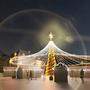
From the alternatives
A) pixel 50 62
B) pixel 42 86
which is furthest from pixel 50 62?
pixel 42 86

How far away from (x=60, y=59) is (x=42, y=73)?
393 cm

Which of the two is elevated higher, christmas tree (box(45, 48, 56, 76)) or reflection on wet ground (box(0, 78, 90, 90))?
christmas tree (box(45, 48, 56, 76))

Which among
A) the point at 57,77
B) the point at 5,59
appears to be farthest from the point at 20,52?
the point at 57,77

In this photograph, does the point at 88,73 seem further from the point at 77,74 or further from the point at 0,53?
the point at 0,53

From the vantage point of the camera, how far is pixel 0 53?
98125 mm

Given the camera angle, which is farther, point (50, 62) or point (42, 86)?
point (50, 62)

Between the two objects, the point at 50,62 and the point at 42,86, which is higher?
the point at 50,62

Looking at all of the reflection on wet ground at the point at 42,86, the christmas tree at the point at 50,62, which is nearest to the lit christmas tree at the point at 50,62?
the christmas tree at the point at 50,62

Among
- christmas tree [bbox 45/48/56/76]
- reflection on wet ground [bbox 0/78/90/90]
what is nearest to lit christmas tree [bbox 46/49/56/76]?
christmas tree [bbox 45/48/56/76]

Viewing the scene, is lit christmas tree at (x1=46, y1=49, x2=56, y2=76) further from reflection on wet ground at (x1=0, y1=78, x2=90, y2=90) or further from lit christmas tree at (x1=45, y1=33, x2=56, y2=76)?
reflection on wet ground at (x1=0, y1=78, x2=90, y2=90)

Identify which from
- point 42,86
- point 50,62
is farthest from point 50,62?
point 42,86

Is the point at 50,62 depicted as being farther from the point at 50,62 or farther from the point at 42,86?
the point at 42,86

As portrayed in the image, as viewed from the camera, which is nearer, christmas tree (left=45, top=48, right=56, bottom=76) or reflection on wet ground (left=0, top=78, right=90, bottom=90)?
reflection on wet ground (left=0, top=78, right=90, bottom=90)

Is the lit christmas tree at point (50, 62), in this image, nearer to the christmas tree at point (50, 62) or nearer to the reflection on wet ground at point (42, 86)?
the christmas tree at point (50, 62)
